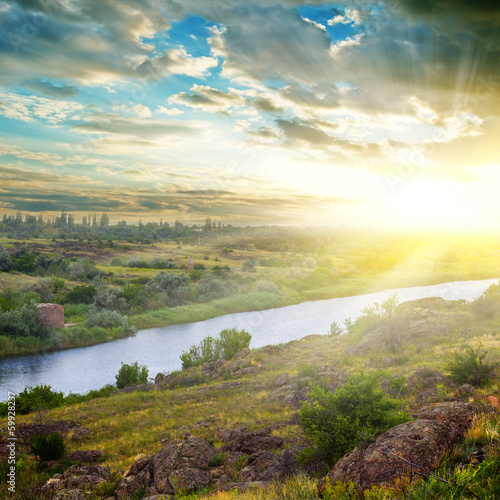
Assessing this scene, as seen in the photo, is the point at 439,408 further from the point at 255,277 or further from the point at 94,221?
the point at 94,221

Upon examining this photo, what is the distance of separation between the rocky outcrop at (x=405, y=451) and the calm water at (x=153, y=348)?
1040 inches

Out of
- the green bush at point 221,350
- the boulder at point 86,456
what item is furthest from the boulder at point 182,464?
the green bush at point 221,350

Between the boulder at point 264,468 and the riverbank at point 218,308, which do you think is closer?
the boulder at point 264,468

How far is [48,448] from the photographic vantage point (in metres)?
12.2

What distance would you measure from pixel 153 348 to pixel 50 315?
11810 millimetres

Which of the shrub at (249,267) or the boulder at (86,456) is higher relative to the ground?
the shrub at (249,267)

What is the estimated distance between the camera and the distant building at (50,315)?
36.0m

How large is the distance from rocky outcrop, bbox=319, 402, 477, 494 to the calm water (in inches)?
1040

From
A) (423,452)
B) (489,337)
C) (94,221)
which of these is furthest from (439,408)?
(94,221)

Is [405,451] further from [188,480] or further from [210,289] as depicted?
[210,289]

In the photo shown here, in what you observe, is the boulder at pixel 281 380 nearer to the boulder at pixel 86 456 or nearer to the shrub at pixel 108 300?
the boulder at pixel 86 456

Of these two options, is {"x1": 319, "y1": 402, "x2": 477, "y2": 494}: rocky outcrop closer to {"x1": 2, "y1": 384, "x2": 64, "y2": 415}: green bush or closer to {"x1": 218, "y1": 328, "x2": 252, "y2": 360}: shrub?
{"x1": 2, "y1": 384, "x2": 64, "y2": 415}: green bush

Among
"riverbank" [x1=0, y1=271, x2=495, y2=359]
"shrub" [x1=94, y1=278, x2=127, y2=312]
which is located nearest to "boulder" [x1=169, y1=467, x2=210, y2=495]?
"riverbank" [x1=0, y1=271, x2=495, y2=359]

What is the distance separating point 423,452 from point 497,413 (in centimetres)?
256
